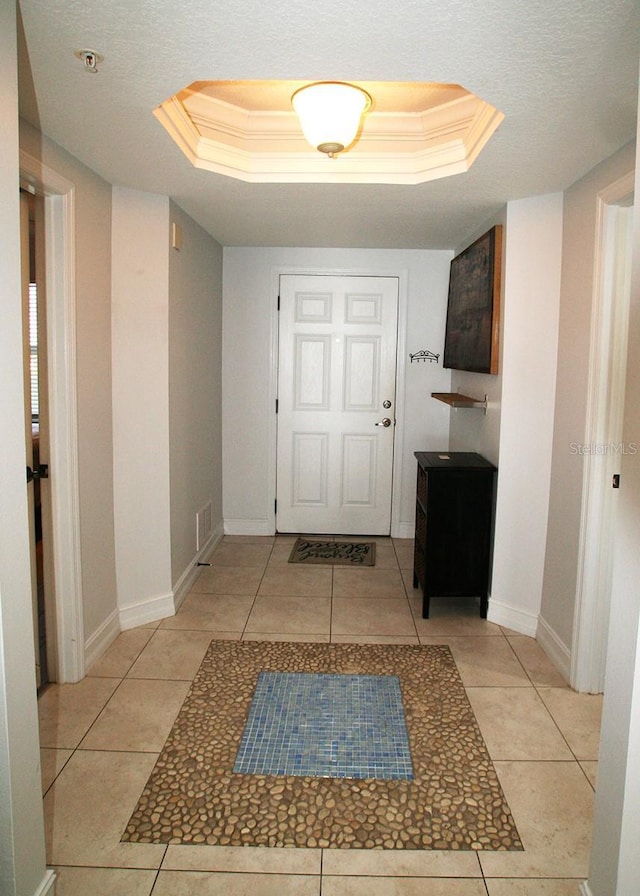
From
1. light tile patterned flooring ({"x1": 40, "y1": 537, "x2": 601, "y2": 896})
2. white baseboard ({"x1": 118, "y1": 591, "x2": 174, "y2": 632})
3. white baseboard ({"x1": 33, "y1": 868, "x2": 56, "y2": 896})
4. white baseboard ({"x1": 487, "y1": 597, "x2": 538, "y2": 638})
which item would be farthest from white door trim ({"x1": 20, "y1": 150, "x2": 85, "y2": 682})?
white baseboard ({"x1": 487, "y1": 597, "x2": 538, "y2": 638})

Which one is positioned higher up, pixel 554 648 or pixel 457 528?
pixel 457 528

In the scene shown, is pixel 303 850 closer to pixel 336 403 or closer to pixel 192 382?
pixel 192 382

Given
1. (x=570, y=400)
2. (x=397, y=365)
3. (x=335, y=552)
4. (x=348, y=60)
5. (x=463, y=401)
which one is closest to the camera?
(x=348, y=60)

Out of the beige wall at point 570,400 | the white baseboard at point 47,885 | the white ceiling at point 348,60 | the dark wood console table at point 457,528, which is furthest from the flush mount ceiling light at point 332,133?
the white baseboard at point 47,885

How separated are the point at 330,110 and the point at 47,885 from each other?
2564 mm

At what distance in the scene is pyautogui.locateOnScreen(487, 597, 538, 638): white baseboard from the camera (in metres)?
3.26

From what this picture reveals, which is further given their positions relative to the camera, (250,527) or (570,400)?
(250,527)

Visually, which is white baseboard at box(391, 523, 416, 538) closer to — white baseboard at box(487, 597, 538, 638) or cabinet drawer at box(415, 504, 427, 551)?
cabinet drawer at box(415, 504, 427, 551)

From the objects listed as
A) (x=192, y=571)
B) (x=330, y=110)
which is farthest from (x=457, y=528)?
(x=330, y=110)

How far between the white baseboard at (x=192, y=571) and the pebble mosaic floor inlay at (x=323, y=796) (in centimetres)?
91

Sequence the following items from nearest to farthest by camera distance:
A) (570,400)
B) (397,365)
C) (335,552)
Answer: (570,400) < (335,552) < (397,365)

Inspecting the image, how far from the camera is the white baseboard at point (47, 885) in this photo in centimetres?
159

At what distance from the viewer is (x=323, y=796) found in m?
2.05

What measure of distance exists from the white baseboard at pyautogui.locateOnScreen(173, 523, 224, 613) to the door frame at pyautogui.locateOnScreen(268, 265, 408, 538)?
51cm
